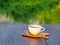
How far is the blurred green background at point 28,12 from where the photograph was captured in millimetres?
3094

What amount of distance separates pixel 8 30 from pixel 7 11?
5.84ft

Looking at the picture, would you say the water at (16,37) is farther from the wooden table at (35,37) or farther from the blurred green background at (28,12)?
the blurred green background at (28,12)

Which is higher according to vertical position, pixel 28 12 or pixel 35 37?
pixel 35 37

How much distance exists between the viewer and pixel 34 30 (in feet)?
3.72

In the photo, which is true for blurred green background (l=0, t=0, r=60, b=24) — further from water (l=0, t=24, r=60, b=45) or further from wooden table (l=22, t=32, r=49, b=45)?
wooden table (l=22, t=32, r=49, b=45)

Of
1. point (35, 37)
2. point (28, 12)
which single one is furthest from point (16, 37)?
point (28, 12)

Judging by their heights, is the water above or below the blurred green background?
above

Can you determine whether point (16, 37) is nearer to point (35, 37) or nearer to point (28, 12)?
point (35, 37)

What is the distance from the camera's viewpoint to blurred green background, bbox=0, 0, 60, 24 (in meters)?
3.09

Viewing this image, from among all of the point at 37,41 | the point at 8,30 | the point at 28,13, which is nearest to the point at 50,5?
the point at 28,13

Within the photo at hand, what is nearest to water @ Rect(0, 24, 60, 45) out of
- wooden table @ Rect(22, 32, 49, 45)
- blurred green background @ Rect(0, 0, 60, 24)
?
wooden table @ Rect(22, 32, 49, 45)

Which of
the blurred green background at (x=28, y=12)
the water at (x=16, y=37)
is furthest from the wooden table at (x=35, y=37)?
the blurred green background at (x=28, y=12)

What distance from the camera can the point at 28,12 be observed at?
311 centimetres

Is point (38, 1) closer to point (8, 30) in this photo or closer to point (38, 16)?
point (38, 16)
